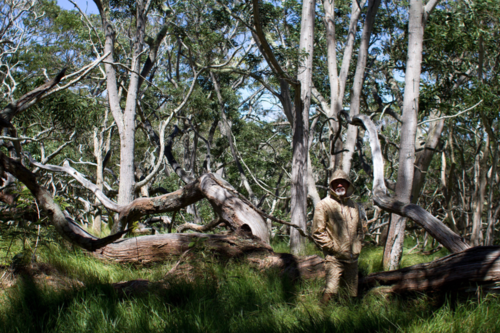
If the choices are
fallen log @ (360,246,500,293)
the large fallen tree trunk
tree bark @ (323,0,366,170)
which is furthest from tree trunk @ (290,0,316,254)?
fallen log @ (360,246,500,293)

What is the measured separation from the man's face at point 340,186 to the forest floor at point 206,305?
104 cm

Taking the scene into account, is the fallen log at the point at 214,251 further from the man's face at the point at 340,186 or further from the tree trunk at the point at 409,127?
the tree trunk at the point at 409,127

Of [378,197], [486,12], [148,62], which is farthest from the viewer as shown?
[148,62]

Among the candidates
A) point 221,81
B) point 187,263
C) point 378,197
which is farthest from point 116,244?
point 221,81

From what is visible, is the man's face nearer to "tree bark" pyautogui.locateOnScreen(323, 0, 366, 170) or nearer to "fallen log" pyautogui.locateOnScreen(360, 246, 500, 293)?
Result: "fallen log" pyautogui.locateOnScreen(360, 246, 500, 293)

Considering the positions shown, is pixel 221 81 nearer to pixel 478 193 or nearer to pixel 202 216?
pixel 202 216

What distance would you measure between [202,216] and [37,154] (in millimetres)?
5817

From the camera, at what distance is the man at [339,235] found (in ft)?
13.3

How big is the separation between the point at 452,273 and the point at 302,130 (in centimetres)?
538

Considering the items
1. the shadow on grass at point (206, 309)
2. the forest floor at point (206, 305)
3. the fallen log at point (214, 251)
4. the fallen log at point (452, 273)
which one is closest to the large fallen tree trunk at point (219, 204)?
the fallen log at point (214, 251)

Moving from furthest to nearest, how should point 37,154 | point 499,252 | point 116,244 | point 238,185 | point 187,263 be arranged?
point 238,185 → point 37,154 → point 116,244 → point 187,263 → point 499,252

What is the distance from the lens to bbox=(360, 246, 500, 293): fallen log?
3316 millimetres

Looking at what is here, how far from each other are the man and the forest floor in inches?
9.5

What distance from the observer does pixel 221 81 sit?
47.5 ft
